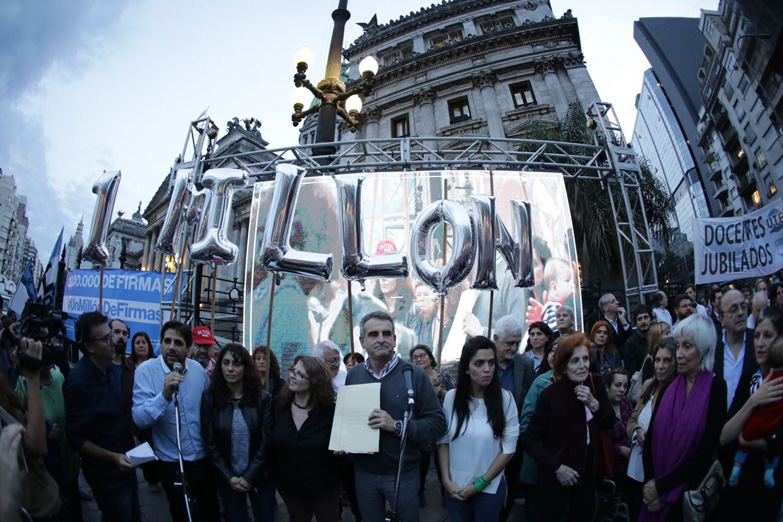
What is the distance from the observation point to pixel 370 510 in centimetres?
260

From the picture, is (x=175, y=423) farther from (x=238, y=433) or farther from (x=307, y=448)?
(x=307, y=448)

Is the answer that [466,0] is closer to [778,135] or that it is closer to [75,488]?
[778,135]

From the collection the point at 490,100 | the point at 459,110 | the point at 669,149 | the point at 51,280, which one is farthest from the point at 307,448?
the point at 669,149

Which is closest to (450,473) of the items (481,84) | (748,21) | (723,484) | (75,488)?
(723,484)

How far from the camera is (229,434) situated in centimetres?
292

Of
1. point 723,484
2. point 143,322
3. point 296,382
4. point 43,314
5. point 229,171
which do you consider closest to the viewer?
point 723,484

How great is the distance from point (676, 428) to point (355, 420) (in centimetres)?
199

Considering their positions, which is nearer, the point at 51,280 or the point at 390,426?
the point at 390,426

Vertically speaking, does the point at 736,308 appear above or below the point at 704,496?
above

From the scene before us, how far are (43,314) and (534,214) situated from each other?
28.5 ft

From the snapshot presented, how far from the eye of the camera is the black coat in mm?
2844

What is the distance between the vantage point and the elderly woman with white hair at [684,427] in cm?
235

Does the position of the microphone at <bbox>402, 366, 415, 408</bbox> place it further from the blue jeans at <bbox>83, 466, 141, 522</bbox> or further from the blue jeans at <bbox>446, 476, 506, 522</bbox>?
the blue jeans at <bbox>83, 466, 141, 522</bbox>

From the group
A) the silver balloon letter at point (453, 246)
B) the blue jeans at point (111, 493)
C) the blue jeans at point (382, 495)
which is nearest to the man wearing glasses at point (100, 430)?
the blue jeans at point (111, 493)
